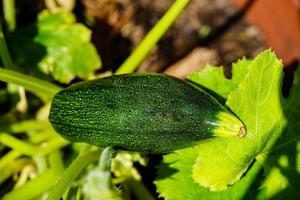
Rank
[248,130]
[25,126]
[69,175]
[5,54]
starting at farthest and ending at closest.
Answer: [25,126] < [5,54] < [248,130] < [69,175]

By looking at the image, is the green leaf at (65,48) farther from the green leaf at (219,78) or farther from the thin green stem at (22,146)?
the green leaf at (219,78)

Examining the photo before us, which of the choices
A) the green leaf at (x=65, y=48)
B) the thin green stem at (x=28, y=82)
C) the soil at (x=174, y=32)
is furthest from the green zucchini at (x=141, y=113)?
the soil at (x=174, y=32)

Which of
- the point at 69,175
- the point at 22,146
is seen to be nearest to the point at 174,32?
the point at 22,146

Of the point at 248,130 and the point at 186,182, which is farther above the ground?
the point at 248,130

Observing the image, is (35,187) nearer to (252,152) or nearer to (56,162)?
(56,162)

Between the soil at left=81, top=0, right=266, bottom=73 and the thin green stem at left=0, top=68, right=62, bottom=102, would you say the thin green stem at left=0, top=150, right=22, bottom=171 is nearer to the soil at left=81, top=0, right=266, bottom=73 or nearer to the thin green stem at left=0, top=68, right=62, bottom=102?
the thin green stem at left=0, top=68, right=62, bottom=102

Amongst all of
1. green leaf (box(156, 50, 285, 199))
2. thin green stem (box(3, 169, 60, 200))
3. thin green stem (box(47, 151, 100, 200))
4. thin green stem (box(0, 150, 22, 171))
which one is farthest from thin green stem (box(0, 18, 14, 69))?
green leaf (box(156, 50, 285, 199))

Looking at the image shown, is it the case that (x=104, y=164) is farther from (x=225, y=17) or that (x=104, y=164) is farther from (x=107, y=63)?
(x=225, y=17)

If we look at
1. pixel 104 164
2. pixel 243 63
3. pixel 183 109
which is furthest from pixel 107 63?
pixel 104 164
